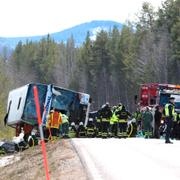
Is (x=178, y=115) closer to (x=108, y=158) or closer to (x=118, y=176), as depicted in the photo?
(x=108, y=158)

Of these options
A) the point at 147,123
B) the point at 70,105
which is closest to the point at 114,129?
the point at 147,123

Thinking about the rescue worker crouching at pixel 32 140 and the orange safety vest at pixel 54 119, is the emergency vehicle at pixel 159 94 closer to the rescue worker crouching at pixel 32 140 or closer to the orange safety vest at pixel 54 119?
the orange safety vest at pixel 54 119

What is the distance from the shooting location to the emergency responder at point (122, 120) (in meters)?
29.9

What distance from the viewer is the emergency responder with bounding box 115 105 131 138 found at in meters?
29.9

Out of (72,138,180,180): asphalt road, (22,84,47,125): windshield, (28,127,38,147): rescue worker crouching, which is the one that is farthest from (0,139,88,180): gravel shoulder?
(22,84,47,125): windshield

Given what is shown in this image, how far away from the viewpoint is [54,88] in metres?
33.2

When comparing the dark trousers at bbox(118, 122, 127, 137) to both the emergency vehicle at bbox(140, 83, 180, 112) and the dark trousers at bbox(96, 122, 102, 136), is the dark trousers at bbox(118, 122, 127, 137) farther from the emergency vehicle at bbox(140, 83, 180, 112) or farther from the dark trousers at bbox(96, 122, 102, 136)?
the emergency vehicle at bbox(140, 83, 180, 112)

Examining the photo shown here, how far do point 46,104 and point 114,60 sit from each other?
74.7 meters

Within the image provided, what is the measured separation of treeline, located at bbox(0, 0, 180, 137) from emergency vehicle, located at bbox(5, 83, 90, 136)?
128 ft

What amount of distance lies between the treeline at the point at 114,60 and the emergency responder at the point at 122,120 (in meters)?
44.3

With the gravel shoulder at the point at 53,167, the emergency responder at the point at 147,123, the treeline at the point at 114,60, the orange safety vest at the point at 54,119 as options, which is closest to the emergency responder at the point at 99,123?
the orange safety vest at the point at 54,119

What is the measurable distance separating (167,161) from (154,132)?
46.4ft

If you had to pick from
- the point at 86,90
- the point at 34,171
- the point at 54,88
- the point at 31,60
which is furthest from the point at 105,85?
the point at 34,171

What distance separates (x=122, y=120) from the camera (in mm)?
29906
